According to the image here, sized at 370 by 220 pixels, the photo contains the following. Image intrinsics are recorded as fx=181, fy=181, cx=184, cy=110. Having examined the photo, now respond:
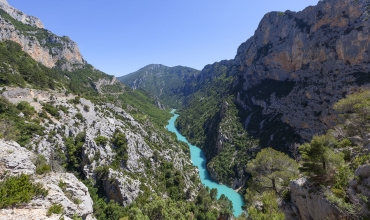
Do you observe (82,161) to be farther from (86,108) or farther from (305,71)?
(305,71)

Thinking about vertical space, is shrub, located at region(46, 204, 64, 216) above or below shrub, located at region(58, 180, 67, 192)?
above

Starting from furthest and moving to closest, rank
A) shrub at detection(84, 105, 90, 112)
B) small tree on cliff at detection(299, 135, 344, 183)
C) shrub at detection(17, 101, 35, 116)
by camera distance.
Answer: shrub at detection(84, 105, 90, 112) < shrub at detection(17, 101, 35, 116) < small tree on cliff at detection(299, 135, 344, 183)

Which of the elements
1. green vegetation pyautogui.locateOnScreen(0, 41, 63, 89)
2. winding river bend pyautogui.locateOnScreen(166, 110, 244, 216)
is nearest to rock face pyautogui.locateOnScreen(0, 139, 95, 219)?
winding river bend pyautogui.locateOnScreen(166, 110, 244, 216)

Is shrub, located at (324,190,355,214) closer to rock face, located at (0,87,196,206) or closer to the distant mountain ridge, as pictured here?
rock face, located at (0,87,196,206)

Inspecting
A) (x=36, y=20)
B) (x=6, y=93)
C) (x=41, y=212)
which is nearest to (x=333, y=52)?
(x=41, y=212)

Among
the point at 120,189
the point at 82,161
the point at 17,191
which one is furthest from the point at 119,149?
the point at 17,191

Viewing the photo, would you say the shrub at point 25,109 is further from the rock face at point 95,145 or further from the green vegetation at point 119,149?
the green vegetation at point 119,149

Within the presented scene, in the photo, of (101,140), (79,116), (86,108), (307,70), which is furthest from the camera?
(307,70)

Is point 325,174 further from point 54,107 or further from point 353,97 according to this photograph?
point 54,107
